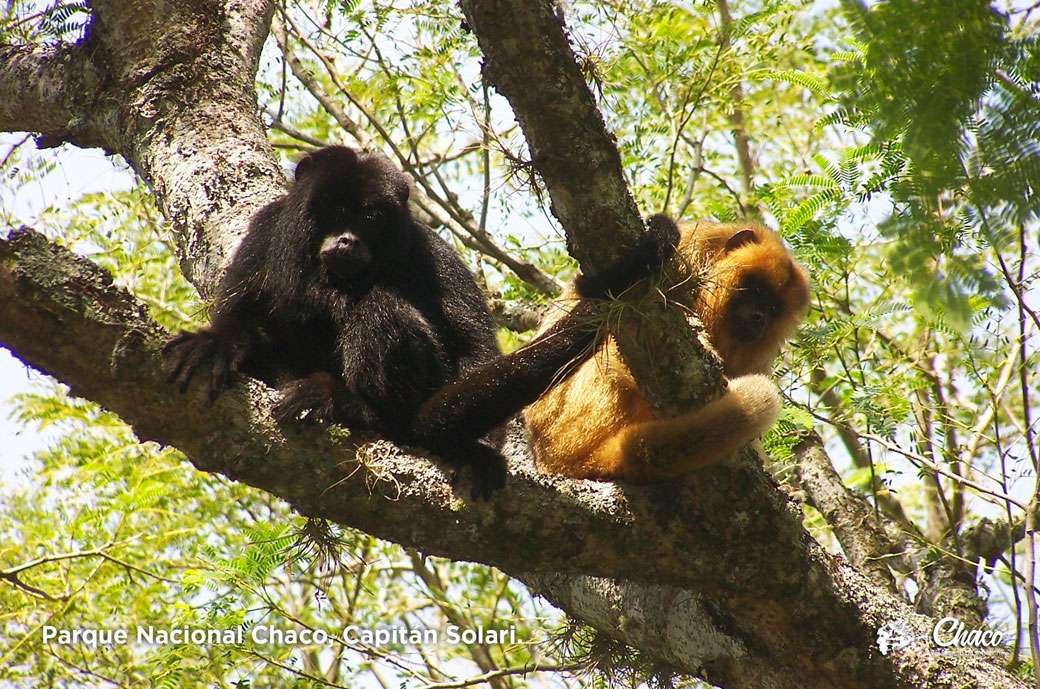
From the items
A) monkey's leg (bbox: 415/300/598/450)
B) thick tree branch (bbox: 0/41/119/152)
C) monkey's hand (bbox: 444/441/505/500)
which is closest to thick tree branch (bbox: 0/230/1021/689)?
monkey's hand (bbox: 444/441/505/500)

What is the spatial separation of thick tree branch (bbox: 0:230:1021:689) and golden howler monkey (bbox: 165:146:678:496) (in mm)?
138

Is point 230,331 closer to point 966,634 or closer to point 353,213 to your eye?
point 353,213

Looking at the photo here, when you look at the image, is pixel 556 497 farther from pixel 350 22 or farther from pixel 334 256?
pixel 350 22

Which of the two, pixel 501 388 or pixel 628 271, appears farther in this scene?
pixel 501 388

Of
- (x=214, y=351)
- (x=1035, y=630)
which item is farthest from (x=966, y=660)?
(x=214, y=351)

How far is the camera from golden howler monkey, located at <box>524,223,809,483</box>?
3.63m

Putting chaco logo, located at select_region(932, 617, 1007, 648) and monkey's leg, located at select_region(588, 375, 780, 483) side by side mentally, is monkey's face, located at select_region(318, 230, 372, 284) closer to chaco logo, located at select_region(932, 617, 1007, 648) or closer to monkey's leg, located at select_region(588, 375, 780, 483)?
monkey's leg, located at select_region(588, 375, 780, 483)

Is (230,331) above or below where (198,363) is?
above

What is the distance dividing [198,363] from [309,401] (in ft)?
1.52

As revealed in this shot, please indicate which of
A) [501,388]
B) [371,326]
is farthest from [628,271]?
[371,326]

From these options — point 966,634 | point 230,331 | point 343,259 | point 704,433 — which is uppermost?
point 343,259

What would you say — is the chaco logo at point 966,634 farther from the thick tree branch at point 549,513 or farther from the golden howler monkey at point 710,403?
the golden howler monkey at point 710,403

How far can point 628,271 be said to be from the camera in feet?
10.9

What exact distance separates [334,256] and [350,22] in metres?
3.57
